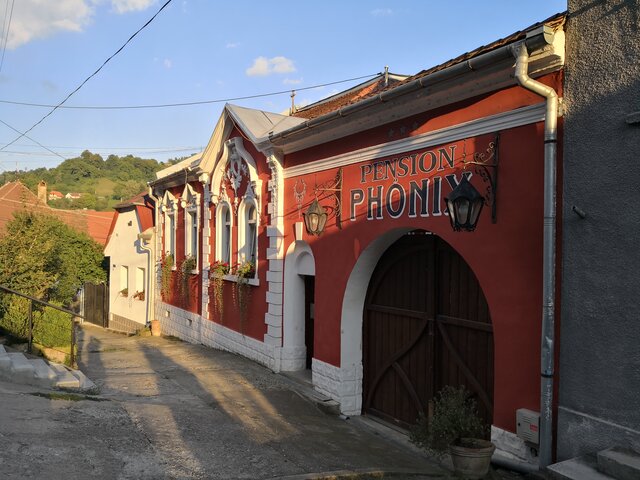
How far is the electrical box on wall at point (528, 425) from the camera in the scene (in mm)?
5449

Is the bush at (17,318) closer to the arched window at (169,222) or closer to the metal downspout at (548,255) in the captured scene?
the arched window at (169,222)

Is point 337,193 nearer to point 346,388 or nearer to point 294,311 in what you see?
point 294,311

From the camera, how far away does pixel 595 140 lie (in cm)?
504

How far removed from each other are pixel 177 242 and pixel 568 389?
13.2 metres

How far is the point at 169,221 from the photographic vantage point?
17562mm

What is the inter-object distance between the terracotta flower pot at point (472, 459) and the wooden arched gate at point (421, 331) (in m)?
1.35

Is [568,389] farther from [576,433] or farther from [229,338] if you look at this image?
[229,338]

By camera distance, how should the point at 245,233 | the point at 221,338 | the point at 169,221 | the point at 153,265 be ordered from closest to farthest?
the point at 245,233, the point at 221,338, the point at 169,221, the point at 153,265

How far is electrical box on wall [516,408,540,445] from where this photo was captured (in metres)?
5.45

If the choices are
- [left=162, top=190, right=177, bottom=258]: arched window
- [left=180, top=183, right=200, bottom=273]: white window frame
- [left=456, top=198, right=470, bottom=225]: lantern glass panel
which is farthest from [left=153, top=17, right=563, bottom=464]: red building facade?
[left=162, top=190, right=177, bottom=258]: arched window

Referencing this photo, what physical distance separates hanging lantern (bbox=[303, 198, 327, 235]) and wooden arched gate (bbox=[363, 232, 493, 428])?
1.20 m

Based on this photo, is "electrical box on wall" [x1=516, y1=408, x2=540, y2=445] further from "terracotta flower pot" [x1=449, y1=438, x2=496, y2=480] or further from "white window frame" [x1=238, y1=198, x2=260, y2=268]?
"white window frame" [x1=238, y1=198, x2=260, y2=268]

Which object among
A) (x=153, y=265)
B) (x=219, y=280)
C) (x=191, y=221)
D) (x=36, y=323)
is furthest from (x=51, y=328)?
(x=153, y=265)

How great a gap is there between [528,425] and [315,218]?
467 cm
